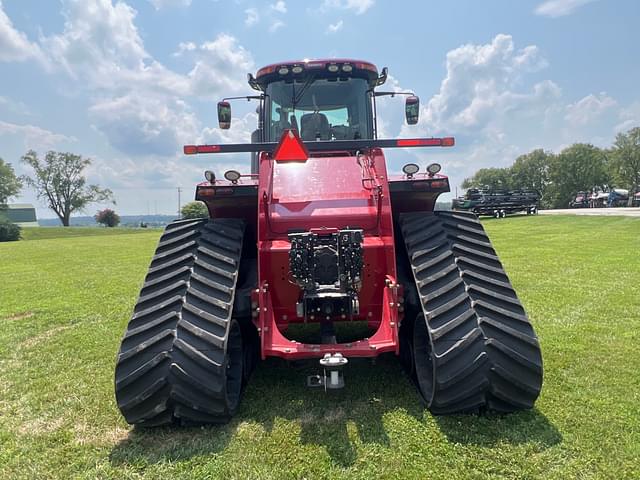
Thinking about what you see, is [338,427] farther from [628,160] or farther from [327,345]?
[628,160]

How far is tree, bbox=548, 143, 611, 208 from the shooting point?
7800cm

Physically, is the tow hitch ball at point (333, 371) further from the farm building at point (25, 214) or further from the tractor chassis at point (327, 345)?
the farm building at point (25, 214)

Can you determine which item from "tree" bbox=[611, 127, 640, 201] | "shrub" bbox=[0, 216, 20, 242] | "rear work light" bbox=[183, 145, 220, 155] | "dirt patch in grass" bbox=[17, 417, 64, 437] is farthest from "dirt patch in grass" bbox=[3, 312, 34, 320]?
"tree" bbox=[611, 127, 640, 201]

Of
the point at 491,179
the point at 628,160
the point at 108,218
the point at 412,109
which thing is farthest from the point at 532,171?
the point at 412,109

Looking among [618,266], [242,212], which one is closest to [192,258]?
[242,212]

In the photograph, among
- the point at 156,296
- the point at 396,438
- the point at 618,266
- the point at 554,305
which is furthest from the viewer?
the point at 618,266

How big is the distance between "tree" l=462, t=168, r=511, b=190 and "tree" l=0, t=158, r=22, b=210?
8100cm

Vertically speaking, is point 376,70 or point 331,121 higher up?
point 376,70

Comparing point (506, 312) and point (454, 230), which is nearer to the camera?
point (506, 312)

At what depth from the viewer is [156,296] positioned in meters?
3.71

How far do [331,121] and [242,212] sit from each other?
186 centimetres

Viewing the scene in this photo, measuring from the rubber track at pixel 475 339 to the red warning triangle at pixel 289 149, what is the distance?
1.27 metres

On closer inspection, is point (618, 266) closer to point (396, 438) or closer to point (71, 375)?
point (396, 438)

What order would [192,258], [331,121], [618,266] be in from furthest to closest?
[618,266] → [331,121] → [192,258]
